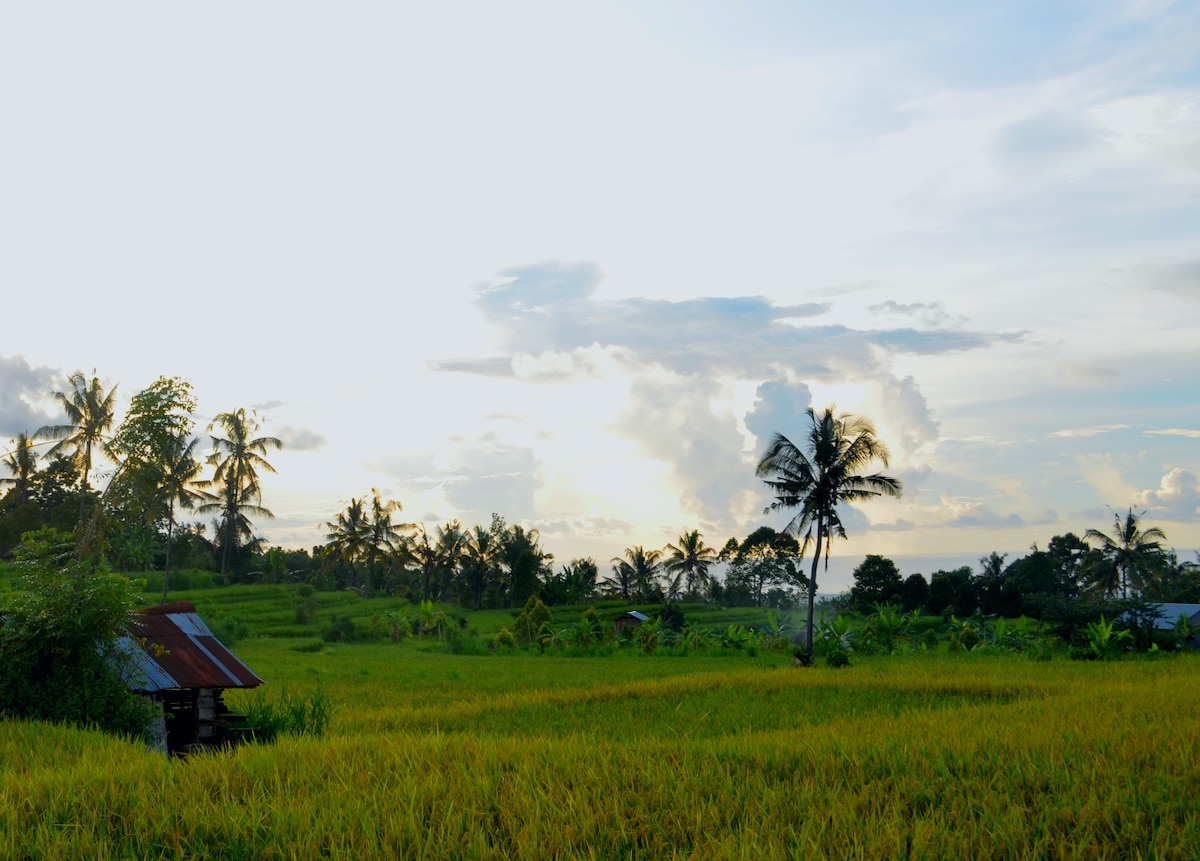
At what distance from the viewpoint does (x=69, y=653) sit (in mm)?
10969

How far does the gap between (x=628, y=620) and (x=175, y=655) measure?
114 ft

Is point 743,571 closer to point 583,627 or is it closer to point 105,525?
point 583,627

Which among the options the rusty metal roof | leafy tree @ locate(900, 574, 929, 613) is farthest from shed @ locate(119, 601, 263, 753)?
leafy tree @ locate(900, 574, 929, 613)

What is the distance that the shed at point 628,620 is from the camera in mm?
45344

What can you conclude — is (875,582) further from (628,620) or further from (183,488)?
(183,488)

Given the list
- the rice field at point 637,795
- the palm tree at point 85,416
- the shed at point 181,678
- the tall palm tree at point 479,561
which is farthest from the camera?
the tall palm tree at point 479,561

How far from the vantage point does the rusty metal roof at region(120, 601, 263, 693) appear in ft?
39.2

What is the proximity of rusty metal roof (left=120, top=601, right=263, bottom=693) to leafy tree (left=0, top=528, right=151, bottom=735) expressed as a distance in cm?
43

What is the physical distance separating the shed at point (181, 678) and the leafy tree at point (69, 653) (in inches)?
16.8

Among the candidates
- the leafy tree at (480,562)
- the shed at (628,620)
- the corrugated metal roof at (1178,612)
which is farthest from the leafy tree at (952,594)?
the leafy tree at (480,562)

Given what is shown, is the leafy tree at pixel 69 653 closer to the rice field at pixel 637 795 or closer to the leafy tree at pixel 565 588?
the rice field at pixel 637 795

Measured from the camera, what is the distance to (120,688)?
1135cm

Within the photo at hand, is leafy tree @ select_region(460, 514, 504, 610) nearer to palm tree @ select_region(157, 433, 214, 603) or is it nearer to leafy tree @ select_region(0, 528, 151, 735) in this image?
palm tree @ select_region(157, 433, 214, 603)

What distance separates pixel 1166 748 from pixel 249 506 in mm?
45798
